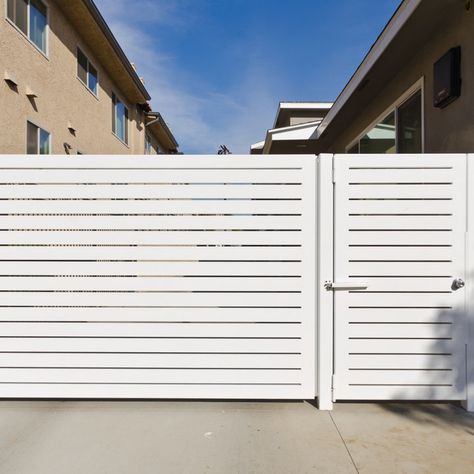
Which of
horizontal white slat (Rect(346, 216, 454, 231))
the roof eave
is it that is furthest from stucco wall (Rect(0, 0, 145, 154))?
horizontal white slat (Rect(346, 216, 454, 231))

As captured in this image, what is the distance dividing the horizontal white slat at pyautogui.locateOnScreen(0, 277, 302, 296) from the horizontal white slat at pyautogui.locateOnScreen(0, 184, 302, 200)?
691mm

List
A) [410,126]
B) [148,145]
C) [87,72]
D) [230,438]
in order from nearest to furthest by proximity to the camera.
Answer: [230,438], [410,126], [87,72], [148,145]

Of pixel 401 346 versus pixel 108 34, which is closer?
pixel 401 346

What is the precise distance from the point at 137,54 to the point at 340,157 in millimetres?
12789

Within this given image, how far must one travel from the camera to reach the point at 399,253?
3148 mm

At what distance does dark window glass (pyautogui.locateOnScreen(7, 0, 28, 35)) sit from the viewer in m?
6.20

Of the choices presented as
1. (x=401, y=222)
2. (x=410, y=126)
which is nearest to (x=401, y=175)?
(x=401, y=222)

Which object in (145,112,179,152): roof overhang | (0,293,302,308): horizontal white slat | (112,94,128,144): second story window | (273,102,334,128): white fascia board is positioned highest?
(145,112,179,152): roof overhang

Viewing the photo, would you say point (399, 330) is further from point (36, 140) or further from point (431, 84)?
point (36, 140)

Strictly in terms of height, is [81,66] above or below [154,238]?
above

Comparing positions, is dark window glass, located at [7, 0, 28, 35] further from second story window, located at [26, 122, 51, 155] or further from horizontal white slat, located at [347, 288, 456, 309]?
horizontal white slat, located at [347, 288, 456, 309]

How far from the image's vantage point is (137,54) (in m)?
13.6

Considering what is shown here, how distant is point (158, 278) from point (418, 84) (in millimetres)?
4135

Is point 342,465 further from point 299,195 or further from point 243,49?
point 243,49
